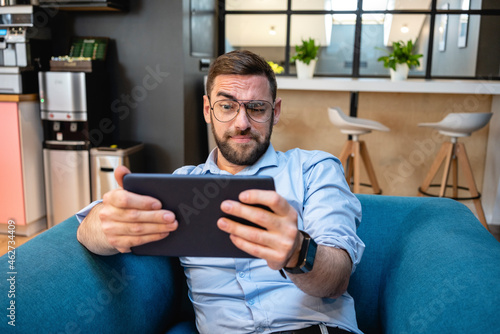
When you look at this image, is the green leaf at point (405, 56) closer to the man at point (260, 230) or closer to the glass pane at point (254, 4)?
the glass pane at point (254, 4)

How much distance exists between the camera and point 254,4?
14.1ft

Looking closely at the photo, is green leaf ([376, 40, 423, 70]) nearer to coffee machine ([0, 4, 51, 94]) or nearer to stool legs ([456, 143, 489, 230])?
stool legs ([456, 143, 489, 230])

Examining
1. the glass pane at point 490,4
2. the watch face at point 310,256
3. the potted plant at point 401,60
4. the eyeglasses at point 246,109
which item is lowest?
the watch face at point 310,256

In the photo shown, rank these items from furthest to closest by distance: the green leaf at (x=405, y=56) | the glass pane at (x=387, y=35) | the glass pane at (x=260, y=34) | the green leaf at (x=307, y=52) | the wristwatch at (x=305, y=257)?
the glass pane at (x=260, y=34) → the glass pane at (x=387, y=35) → the green leaf at (x=307, y=52) → the green leaf at (x=405, y=56) → the wristwatch at (x=305, y=257)

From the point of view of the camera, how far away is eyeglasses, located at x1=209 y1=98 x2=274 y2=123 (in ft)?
4.55

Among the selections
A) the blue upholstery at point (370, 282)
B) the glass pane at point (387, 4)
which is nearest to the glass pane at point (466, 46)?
the glass pane at point (387, 4)

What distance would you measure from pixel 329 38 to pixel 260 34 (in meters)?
0.69

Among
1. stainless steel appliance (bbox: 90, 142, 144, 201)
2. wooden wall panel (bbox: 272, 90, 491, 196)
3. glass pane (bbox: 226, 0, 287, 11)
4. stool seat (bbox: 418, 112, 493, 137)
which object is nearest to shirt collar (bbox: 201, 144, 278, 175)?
stainless steel appliance (bbox: 90, 142, 144, 201)

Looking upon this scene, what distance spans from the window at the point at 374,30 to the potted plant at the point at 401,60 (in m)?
0.34

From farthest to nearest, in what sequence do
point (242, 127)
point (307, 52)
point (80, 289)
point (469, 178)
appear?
point (307, 52)
point (469, 178)
point (242, 127)
point (80, 289)

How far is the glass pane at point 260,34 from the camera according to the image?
4422 mm

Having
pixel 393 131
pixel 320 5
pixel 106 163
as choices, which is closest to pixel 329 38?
pixel 320 5

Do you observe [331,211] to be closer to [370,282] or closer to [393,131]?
[370,282]

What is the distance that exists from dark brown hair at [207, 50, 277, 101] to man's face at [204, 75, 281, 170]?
0.6 inches
